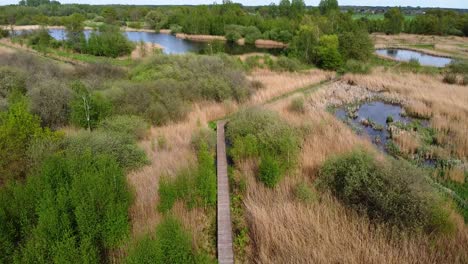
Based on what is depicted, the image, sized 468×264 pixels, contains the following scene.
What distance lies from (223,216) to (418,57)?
165 feet

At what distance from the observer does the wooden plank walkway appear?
7.29 m

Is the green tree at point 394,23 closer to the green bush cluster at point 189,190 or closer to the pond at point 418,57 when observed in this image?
the pond at point 418,57

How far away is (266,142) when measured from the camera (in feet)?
40.4

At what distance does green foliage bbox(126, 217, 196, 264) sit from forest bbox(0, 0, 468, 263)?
23 millimetres

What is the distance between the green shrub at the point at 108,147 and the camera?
35.2 ft

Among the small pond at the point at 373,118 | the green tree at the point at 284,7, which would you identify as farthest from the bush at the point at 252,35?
the small pond at the point at 373,118

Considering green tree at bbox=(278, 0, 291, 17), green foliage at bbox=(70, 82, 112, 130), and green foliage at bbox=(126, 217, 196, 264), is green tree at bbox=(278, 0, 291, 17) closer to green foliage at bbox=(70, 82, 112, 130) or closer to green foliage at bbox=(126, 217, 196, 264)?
green foliage at bbox=(70, 82, 112, 130)

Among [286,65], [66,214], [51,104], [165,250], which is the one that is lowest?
[165,250]

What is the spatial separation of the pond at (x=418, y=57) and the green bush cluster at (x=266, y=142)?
114 feet

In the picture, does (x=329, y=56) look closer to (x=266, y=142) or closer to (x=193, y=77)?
(x=193, y=77)

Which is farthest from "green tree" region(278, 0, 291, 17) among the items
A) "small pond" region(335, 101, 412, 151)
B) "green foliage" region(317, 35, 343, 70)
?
"small pond" region(335, 101, 412, 151)

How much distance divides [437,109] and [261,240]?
55.7 feet

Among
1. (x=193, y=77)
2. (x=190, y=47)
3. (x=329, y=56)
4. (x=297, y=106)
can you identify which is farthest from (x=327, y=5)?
(x=297, y=106)

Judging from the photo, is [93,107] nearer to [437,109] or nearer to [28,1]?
[437,109]
